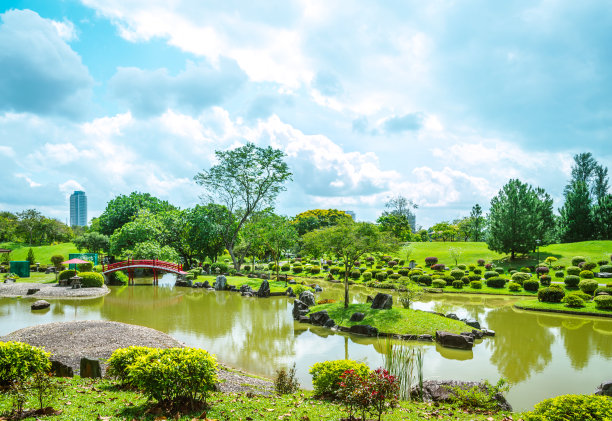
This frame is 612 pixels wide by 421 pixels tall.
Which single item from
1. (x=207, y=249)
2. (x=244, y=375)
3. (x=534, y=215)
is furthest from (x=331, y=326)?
(x=534, y=215)

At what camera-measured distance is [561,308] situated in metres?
21.1

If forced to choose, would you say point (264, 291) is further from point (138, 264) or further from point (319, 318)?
Result: point (138, 264)

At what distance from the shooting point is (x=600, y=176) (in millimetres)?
54344

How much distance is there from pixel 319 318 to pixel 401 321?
155 inches

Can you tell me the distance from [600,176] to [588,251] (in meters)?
23.8

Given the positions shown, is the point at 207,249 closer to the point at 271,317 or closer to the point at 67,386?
the point at 271,317

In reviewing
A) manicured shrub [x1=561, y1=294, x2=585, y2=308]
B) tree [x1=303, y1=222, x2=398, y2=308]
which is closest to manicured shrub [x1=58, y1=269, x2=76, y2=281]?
tree [x1=303, y1=222, x2=398, y2=308]

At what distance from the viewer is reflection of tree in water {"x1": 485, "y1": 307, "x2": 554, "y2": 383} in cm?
1169

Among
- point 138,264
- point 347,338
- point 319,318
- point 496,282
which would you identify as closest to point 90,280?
point 138,264

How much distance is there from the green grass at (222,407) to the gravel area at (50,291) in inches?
806

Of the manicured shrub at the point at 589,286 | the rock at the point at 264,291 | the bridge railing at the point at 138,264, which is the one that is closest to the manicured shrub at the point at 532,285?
the manicured shrub at the point at 589,286

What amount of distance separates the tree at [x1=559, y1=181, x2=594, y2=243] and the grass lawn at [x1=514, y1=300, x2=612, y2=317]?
28570mm

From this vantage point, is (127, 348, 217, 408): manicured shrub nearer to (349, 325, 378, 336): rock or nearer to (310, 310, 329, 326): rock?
(349, 325, 378, 336): rock

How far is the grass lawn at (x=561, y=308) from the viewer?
1992 cm
